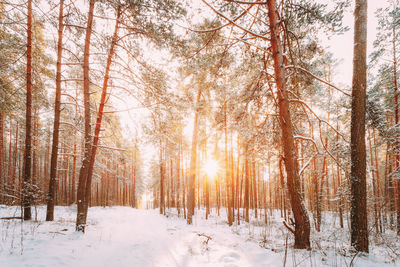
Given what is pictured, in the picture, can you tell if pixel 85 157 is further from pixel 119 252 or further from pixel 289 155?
pixel 289 155

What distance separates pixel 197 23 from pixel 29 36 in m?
7.41

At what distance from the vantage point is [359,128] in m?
4.22

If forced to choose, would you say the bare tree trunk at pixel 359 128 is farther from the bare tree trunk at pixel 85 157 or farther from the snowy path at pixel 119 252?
the bare tree trunk at pixel 85 157

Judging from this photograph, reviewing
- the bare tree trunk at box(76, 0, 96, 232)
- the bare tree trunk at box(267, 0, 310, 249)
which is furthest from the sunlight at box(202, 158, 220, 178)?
→ the bare tree trunk at box(267, 0, 310, 249)

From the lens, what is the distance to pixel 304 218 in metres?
3.85

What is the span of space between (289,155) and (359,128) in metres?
2.04

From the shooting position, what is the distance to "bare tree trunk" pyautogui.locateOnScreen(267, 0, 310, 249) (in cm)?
383

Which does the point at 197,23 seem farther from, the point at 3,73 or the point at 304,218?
the point at 3,73

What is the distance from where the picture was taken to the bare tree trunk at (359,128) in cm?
400

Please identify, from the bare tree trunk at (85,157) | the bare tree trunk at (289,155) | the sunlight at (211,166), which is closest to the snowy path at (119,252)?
the bare tree trunk at (85,157)

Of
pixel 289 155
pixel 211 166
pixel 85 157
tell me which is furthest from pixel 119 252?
pixel 211 166

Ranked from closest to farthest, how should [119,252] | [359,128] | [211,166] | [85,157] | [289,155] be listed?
[289,155] < [359,128] < [119,252] < [85,157] < [211,166]

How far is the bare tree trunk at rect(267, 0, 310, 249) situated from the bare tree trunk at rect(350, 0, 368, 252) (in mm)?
1267

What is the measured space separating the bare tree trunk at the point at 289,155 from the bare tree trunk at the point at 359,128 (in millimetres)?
1267
